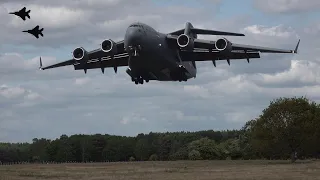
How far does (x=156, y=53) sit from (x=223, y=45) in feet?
18.2

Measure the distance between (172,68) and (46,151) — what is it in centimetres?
10429

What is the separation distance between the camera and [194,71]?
56.4 m

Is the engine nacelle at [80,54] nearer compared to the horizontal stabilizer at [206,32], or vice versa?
the engine nacelle at [80,54]

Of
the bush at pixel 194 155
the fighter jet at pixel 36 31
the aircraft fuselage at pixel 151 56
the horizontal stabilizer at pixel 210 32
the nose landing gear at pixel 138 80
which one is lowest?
the bush at pixel 194 155

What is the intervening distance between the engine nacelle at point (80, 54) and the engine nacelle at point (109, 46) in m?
1.78

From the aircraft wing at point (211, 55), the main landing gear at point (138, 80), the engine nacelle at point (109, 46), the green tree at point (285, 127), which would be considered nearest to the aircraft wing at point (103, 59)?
the main landing gear at point (138, 80)

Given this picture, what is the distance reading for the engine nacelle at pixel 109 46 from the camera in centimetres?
4738

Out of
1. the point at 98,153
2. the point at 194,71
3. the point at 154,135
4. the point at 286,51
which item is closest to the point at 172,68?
the point at 194,71

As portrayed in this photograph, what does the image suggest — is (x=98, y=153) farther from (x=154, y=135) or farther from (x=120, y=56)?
(x=120, y=56)

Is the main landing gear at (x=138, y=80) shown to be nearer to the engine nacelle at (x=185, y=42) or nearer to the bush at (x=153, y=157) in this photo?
the engine nacelle at (x=185, y=42)

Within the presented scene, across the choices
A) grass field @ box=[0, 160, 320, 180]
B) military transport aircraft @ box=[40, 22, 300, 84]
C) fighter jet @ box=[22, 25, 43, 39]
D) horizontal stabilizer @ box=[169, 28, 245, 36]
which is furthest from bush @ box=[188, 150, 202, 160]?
fighter jet @ box=[22, 25, 43, 39]

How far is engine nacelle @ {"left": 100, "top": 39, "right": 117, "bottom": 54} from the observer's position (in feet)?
155

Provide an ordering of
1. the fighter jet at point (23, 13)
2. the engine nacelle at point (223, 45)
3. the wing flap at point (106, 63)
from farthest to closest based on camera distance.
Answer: the wing flap at point (106, 63)
the engine nacelle at point (223, 45)
the fighter jet at point (23, 13)

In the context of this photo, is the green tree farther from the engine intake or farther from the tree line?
the engine intake
